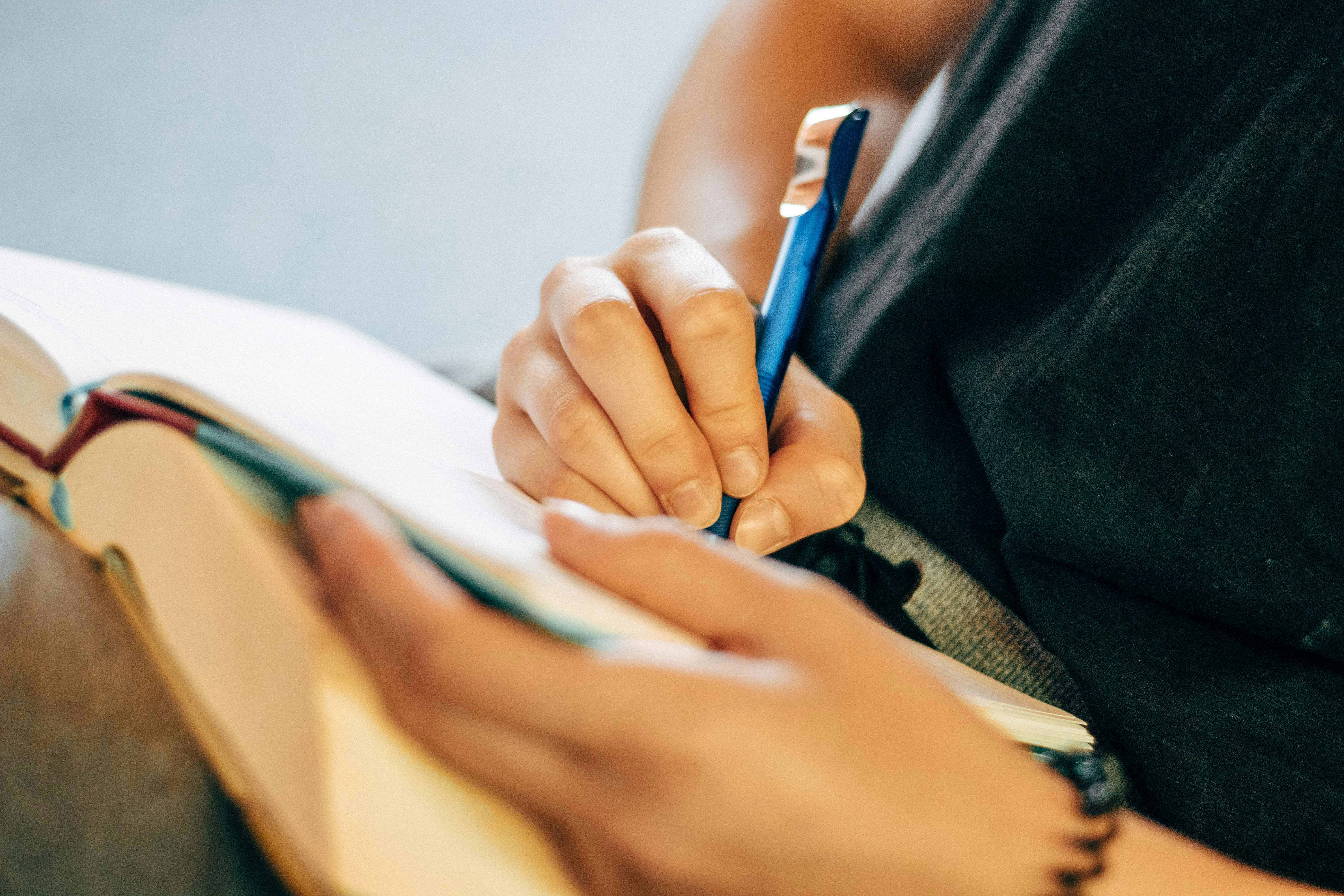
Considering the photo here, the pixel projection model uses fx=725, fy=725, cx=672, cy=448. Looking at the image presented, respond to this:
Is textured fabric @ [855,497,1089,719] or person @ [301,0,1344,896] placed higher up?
person @ [301,0,1344,896]

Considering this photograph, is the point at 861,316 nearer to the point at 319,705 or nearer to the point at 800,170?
the point at 800,170

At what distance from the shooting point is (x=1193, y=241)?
1.24 ft

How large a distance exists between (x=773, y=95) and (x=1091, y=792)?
564 mm

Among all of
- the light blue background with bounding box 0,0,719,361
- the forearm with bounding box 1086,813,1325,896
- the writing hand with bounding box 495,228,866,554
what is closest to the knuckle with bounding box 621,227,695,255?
the writing hand with bounding box 495,228,866,554

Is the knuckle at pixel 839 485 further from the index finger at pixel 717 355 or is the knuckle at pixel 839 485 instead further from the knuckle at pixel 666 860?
the knuckle at pixel 666 860

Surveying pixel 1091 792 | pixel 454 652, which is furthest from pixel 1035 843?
pixel 454 652

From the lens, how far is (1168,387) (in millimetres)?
380

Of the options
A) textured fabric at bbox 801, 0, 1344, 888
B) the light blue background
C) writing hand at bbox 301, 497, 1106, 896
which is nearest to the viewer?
writing hand at bbox 301, 497, 1106, 896

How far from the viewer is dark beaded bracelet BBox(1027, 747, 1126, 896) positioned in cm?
21

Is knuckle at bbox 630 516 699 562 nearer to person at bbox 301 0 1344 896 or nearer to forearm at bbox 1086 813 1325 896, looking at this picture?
person at bbox 301 0 1344 896

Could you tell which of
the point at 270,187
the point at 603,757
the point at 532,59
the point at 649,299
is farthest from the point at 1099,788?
the point at 532,59

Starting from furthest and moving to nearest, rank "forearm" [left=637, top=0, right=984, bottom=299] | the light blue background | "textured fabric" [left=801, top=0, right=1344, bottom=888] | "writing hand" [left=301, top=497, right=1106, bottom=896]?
1. the light blue background
2. "forearm" [left=637, top=0, right=984, bottom=299]
3. "textured fabric" [left=801, top=0, right=1344, bottom=888]
4. "writing hand" [left=301, top=497, right=1106, bottom=896]

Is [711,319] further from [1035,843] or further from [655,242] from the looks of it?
[1035,843]

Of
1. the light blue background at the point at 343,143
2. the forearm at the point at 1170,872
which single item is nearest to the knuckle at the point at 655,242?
the forearm at the point at 1170,872
